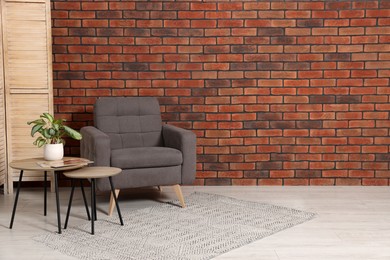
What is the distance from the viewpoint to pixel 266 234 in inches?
129

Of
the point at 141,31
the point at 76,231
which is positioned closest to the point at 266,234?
the point at 76,231

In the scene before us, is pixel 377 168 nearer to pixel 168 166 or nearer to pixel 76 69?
pixel 168 166

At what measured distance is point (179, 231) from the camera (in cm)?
333

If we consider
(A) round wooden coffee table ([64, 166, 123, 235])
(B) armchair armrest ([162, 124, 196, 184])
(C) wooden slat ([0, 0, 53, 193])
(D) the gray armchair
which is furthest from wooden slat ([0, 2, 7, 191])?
(B) armchair armrest ([162, 124, 196, 184])

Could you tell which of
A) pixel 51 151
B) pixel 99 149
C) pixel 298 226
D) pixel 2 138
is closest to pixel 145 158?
pixel 99 149

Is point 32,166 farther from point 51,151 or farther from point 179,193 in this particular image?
point 179,193

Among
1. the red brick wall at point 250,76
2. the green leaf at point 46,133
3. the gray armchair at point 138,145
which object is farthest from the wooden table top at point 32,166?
the red brick wall at point 250,76

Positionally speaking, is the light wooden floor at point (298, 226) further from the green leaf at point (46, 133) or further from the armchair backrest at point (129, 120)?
the green leaf at point (46, 133)

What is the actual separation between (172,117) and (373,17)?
209cm

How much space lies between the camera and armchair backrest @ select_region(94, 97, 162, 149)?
429cm

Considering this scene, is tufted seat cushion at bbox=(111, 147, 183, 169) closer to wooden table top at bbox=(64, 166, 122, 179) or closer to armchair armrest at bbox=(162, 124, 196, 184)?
armchair armrest at bbox=(162, 124, 196, 184)

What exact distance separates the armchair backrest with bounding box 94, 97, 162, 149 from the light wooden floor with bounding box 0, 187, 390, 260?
48 cm

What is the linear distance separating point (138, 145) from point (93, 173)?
105 cm

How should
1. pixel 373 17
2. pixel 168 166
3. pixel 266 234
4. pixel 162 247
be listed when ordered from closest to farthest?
pixel 162 247 → pixel 266 234 → pixel 168 166 → pixel 373 17
